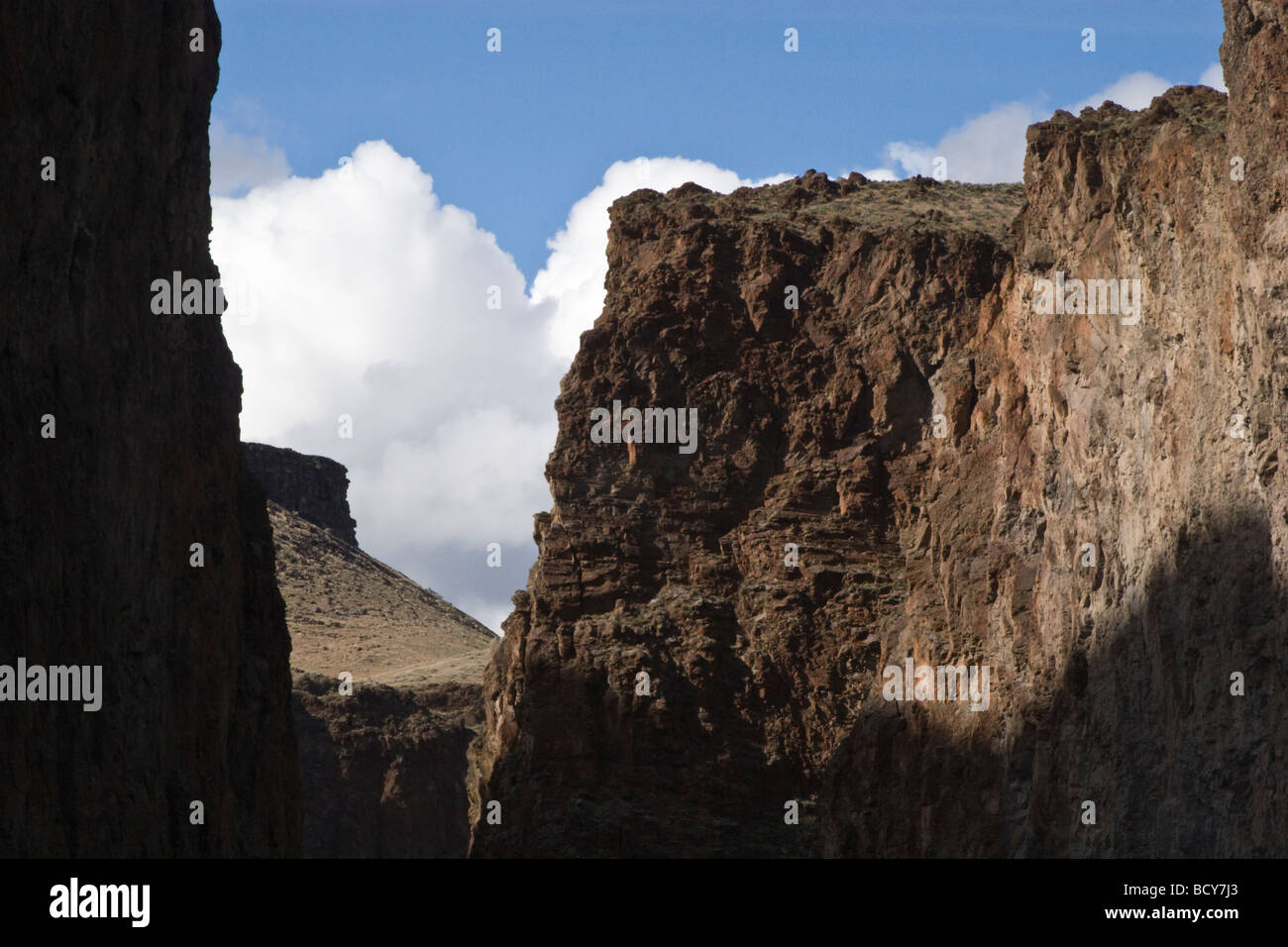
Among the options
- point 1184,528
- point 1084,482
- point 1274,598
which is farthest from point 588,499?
point 1274,598

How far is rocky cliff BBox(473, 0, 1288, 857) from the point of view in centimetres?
4884

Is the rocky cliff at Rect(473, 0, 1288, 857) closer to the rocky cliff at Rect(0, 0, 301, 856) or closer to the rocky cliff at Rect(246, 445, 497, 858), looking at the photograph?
the rocky cliff at Rect(0, 0, 301, 856)

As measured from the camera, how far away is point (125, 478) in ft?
145

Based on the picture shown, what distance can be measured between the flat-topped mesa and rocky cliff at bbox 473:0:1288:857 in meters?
66.5

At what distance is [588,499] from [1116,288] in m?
24.6

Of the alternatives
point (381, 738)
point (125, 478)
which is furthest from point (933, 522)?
point (381, 738)

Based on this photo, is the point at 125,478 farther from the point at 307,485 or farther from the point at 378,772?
the point at 307,485

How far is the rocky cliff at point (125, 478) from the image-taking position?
1499 inches

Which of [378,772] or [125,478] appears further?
[378,772]

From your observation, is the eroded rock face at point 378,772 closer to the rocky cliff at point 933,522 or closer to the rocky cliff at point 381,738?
the rocky cliff at point 381,738

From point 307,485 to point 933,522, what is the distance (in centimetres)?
8251

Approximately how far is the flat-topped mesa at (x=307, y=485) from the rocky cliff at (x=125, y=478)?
90520mm

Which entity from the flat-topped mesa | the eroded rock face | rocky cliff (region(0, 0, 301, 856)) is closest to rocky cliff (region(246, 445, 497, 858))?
the eroded rock face

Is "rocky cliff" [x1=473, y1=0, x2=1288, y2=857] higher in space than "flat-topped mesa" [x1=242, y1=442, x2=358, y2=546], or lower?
lower
